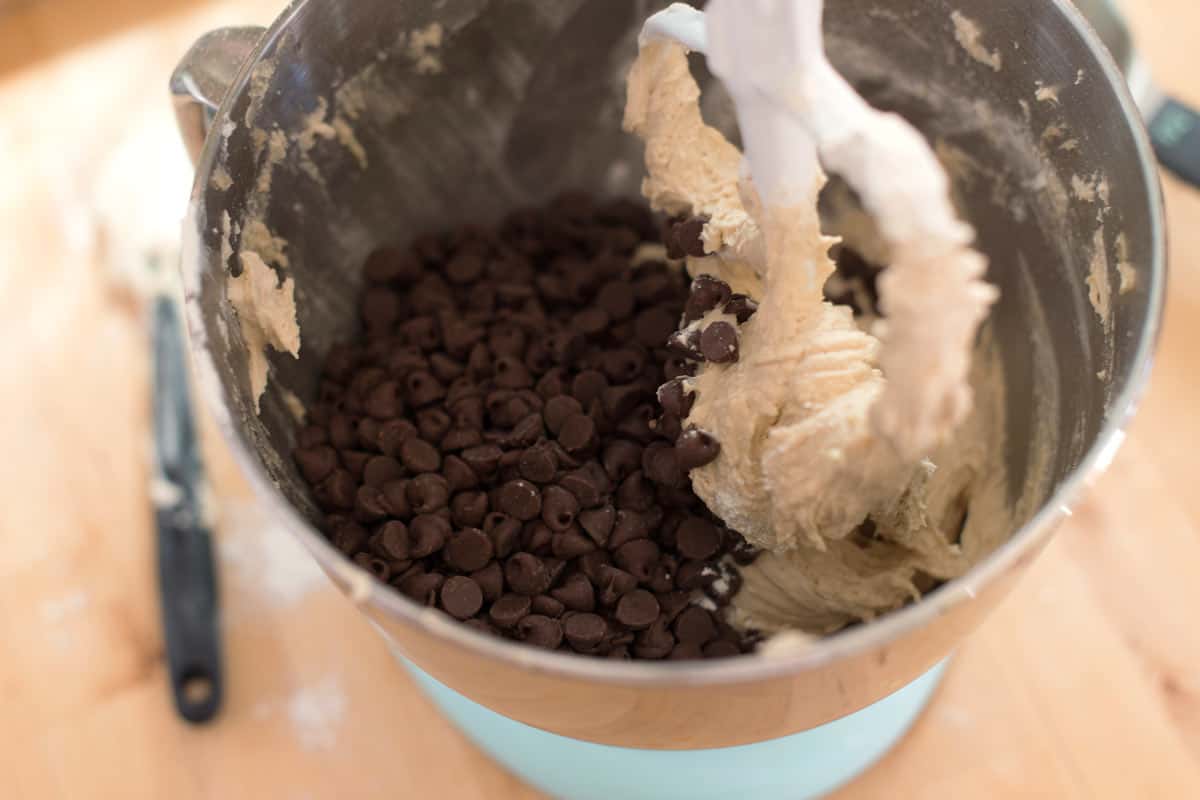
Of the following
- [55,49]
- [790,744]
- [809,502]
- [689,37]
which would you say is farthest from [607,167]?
[55,49]

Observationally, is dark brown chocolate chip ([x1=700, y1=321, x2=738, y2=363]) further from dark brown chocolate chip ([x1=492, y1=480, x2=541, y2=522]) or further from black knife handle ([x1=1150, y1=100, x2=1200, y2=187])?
black knife handle ([x1=1150, y1=100, x2=1200, y2=187])

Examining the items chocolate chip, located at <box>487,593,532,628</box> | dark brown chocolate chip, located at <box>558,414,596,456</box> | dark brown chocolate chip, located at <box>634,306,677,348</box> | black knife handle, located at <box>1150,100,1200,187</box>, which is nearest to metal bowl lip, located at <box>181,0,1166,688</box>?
chocolate chip, located at <box>487,593,532,628</box>

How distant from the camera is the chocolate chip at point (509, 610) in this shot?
73 cm

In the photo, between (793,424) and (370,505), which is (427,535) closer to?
(370,505)

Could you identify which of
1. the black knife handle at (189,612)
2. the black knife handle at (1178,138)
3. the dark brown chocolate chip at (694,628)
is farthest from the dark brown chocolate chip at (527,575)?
the black knife handle at (1178,138)

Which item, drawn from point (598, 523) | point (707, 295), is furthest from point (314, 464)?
point (707, 295)

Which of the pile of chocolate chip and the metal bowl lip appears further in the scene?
the pile of chocolate chip

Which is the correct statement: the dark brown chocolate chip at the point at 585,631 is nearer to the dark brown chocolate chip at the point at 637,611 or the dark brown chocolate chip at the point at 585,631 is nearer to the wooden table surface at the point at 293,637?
the dark brown chocolate chip at the point at 637,611

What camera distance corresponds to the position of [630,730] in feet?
1.90

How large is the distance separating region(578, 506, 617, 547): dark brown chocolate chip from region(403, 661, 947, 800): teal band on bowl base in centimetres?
15

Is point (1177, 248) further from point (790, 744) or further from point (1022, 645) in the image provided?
point (790, 744)

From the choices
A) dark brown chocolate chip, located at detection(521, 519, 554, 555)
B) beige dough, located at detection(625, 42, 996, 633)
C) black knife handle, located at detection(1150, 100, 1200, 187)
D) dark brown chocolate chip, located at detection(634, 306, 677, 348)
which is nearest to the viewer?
beige dough, located at detection(625, 42, 996, 633)

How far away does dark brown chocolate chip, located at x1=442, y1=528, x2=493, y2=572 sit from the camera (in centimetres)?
76

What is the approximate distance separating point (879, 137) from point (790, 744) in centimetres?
45
